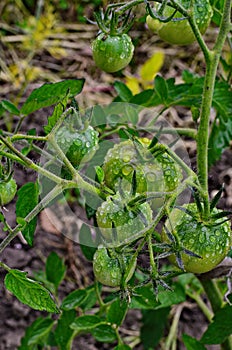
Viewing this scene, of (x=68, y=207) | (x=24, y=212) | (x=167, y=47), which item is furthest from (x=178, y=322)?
(x=167, y=47)

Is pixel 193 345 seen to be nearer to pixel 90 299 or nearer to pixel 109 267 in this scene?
pixel 90 299

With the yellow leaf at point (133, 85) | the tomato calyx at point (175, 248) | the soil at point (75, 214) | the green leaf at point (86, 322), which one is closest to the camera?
the tomato calyx at point (175, 248)

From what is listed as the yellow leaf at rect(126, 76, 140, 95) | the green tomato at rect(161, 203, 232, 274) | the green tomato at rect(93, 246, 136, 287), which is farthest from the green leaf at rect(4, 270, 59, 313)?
the yellow leaf at rect(126, 76, 140, 95)

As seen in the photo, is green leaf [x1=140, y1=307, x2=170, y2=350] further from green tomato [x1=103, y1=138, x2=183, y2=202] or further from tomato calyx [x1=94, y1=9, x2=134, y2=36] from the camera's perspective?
tomato calyx [x1=94, y1=9, x2=134, y2=36]

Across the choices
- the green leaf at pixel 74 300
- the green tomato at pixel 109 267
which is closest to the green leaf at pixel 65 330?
the green leaf at pixel 74 300

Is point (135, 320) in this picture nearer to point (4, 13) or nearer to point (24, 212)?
point (24, 212)

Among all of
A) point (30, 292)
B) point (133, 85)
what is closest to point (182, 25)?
point (30, 292)

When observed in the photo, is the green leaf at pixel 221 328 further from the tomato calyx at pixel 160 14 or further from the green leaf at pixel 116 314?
the tomato calyx at pixel 160 14
